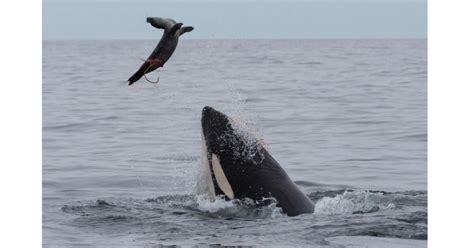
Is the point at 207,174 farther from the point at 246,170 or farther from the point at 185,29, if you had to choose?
the point at 185,29

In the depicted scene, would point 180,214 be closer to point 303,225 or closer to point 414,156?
point 303,225

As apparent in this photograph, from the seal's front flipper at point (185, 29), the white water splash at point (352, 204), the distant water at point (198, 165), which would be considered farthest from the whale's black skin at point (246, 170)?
the seal's front flipper at point (185, 29)

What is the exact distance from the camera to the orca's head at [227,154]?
13.7 m

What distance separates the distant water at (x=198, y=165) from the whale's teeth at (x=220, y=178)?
0.61ft

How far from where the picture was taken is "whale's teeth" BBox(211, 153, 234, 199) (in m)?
13.6

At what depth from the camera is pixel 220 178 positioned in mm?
13727

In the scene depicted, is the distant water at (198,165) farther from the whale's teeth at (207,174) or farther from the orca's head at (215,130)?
the orca's head at (215,130)

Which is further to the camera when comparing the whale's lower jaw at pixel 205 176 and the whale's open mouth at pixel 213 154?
the whale's lower jaw at pixel 205 176

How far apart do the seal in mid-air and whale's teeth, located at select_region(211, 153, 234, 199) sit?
11.4 feet

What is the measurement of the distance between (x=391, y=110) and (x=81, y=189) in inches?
626

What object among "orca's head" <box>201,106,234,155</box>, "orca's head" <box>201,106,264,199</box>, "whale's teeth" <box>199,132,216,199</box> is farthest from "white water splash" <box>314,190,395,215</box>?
"orca's head" <box>201,106,234,155</box>

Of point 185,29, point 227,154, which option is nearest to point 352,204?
point 227,154

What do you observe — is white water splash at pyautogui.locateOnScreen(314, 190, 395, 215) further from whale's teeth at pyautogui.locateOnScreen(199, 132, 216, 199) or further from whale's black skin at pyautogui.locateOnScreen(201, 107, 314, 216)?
whale's teeth at pyautogui.locateOnScreen(199, 132, 216, 199)
